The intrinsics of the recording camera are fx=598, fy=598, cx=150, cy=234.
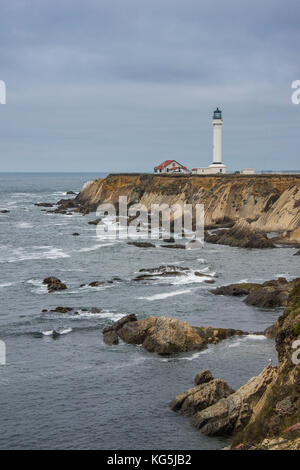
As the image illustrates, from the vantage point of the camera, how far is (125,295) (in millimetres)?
45750

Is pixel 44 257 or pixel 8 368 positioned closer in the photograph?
pixel 8 368

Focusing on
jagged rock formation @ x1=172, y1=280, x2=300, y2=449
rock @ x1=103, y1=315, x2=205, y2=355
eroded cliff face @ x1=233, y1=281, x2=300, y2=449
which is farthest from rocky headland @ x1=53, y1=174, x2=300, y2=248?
eroded cliff face @ x1=233, y1=281, x2=300, y2=449

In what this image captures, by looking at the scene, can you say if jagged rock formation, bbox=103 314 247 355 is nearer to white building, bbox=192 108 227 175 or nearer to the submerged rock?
the submerged rock

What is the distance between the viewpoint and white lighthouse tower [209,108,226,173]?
412ft

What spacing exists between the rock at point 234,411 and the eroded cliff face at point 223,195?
174ft

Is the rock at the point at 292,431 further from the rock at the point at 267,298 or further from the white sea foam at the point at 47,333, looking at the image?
the rock at the point at 267,298

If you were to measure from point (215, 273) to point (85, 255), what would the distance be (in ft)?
60.3

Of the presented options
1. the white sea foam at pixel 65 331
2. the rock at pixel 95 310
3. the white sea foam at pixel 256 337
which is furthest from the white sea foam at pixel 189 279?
the white sea foam at pixel 256 337

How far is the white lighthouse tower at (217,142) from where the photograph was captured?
125438 millimetres

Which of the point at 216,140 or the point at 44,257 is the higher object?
the point at 216,140

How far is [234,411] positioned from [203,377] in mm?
3931

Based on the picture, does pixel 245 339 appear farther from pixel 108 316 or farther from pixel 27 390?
pixel 27 390

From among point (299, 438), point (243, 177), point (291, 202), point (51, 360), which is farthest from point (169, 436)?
point (243, 177)

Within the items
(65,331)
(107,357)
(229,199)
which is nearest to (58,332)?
(65,331)
